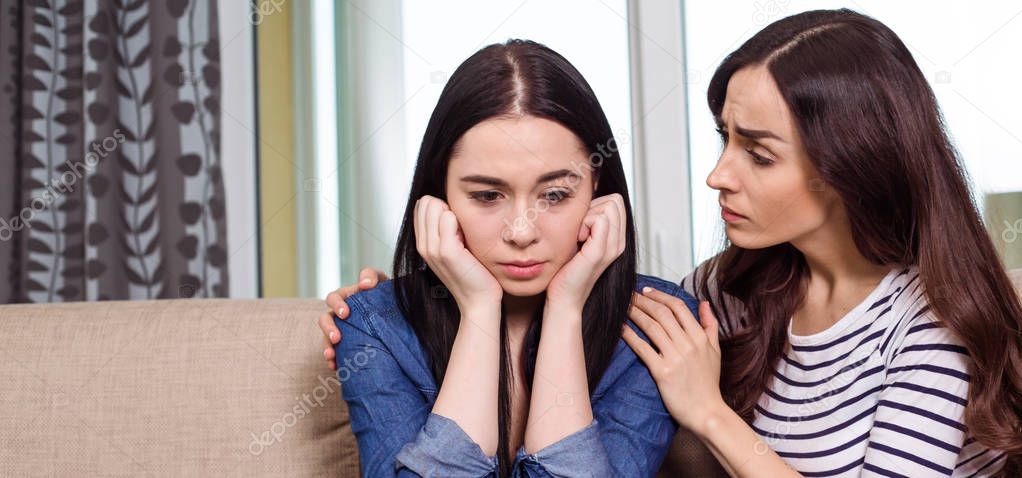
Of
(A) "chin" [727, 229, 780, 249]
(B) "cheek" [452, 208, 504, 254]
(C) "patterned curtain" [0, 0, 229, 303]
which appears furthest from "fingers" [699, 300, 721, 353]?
(C) "patterned curtain" [0, 0, 229, 303]

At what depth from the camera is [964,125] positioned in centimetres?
214

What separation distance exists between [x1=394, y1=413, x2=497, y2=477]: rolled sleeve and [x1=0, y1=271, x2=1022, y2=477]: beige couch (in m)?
0.38

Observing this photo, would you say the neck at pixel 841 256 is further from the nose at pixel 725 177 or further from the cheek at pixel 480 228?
the cheek at pixel 480 228

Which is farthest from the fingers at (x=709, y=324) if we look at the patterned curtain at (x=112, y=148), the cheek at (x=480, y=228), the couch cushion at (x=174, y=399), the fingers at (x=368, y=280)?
the patterned curtain at (x=112, y=148)

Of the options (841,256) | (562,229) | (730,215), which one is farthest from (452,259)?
(841,256)

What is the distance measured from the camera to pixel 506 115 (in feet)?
3.89

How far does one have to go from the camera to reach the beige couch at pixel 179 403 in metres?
1.44

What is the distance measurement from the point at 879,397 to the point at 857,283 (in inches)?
7.4

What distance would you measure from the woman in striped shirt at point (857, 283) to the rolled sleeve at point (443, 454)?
Result: 0.23 meters

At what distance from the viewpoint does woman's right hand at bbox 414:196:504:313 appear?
1.20m

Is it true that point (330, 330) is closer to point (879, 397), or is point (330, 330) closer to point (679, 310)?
point (679, 310)

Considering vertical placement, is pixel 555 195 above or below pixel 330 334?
above

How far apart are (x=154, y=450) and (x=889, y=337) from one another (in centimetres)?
115

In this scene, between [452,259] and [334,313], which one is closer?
[452,259]
